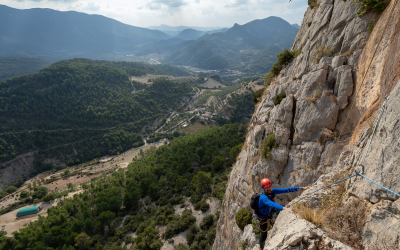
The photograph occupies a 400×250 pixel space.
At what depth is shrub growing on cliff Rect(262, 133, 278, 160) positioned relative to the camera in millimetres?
12907

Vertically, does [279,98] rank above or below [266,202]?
above

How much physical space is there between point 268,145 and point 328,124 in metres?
4.17

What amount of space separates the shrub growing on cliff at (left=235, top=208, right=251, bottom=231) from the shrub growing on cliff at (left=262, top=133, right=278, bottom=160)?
482 cm

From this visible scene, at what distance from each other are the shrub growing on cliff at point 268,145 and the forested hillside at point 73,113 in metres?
116

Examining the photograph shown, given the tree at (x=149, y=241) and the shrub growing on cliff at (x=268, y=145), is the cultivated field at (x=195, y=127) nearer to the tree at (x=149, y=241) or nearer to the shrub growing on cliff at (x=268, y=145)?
the tree at (x=149, y=241)

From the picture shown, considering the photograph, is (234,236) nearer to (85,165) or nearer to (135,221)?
(135,221)

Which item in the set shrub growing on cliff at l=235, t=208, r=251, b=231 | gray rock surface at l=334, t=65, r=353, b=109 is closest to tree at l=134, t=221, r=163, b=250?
shrub growing on cliff at l=235, t=208, r=251, b=231

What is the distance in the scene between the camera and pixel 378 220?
4.99 m

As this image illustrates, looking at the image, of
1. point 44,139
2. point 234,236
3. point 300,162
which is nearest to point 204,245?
point 234,236

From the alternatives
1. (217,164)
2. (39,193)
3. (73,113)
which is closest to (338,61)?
(217,164)

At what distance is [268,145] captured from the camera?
13195mm

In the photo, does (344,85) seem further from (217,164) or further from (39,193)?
(39,193)

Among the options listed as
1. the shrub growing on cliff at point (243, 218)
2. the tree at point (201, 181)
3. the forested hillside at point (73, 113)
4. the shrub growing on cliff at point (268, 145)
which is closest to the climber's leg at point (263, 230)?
the shrub growing on cliff at point (243, 218)

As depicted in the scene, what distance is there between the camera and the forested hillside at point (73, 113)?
10738cm
